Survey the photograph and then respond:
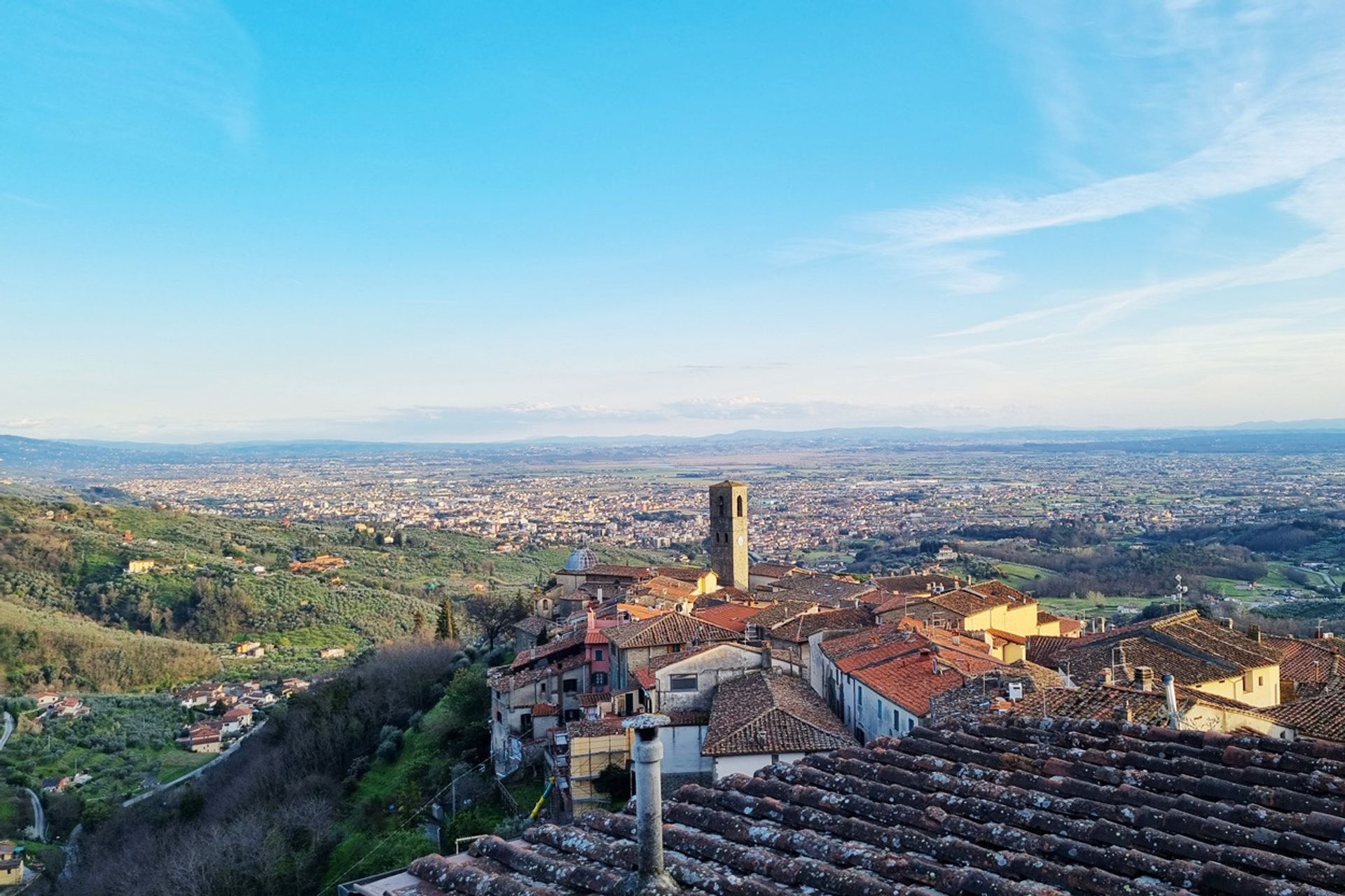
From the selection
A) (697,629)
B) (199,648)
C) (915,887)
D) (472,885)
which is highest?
(915,887)

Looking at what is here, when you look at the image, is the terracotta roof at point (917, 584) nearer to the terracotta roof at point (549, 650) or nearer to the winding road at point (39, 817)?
the terracotta roof at point (549, 650)

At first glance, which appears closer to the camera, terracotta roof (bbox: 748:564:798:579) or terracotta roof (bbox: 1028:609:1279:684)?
terracotta roof (bbox: 1028:609:1279:684)

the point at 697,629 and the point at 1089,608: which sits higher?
the point at 697,629

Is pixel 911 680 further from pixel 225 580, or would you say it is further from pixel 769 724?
pixel 225 580

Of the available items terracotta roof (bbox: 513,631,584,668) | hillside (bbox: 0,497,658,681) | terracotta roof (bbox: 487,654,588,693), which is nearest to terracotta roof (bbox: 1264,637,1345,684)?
terracotta roof (bbox: 487,654,588,693)

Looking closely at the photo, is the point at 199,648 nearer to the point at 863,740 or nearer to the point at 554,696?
the point at 554,696

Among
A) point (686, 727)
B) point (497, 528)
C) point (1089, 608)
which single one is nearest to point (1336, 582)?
point (1089, 608)

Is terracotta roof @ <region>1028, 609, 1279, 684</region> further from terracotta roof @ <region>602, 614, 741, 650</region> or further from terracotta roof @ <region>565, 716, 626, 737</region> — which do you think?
terracotta roof @ <region>565, 716, 626, 737</region>
